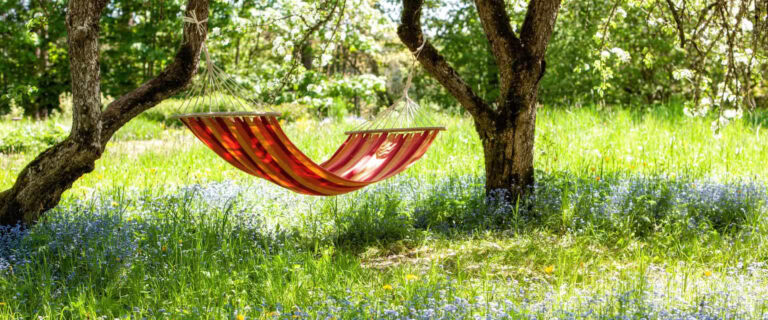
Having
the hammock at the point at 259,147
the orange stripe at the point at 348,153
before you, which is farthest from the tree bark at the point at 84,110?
the orange stripe at the point at 348,153

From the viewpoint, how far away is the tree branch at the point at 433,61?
136 inches

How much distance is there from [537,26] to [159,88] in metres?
1.91

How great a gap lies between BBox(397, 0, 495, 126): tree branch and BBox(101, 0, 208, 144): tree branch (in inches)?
39.3

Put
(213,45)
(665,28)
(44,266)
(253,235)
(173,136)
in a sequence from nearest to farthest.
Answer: (44,266) < (253,235) < (665,28) < (173,136) < (213,45)

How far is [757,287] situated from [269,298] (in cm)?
178

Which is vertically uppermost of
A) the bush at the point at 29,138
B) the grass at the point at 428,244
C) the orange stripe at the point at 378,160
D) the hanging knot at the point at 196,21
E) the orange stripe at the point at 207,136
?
the hanging knot at the point at 196,21

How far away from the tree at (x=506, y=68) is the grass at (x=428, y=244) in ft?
1.14

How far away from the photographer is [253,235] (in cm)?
329

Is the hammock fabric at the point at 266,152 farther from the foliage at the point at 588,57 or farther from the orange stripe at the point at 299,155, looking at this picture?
the foliage at the point at 588,57

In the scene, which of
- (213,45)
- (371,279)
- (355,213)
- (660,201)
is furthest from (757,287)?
(213,45)

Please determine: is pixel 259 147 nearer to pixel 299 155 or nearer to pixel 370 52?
pixel 299 155

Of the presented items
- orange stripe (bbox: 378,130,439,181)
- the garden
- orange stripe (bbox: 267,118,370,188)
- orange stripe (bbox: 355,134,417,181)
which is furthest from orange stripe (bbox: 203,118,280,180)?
orange stripe (bbox: 378,130,439,181)

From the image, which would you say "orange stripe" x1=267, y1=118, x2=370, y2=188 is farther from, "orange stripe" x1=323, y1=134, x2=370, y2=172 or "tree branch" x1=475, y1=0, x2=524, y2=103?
"tree branch" x1=475, y1=0, x2=524, y2=103

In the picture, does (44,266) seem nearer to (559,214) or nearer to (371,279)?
(371,279)
